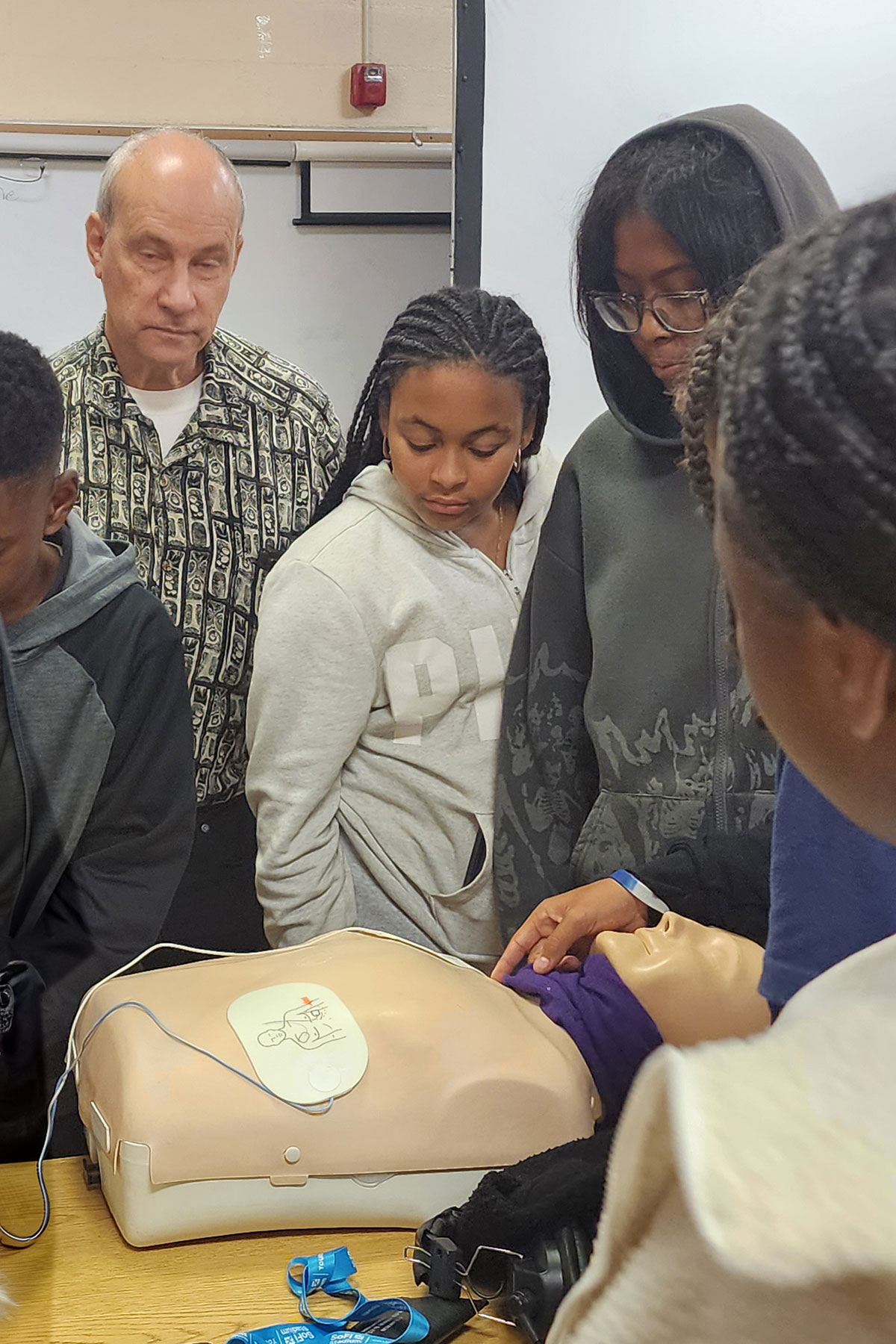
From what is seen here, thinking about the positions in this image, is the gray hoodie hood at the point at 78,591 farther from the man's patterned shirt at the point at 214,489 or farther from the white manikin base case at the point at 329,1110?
the white manikin base case at the point at 329,1110

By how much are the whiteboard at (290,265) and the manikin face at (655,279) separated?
0.21 metres

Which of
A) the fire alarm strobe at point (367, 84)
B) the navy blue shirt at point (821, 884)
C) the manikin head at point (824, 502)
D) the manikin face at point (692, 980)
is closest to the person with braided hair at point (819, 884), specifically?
the navy blue shirt at point (821, 884)

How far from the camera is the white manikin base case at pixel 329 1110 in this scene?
921 millimetres

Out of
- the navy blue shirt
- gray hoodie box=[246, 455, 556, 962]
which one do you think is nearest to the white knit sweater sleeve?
gray hoodie box=[246, 455, 556, 962]

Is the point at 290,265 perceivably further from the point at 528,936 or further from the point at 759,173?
the point at 528,936

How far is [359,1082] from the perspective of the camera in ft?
3.18

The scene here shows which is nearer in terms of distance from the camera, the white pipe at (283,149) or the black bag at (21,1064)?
the black bag at (21,1064)

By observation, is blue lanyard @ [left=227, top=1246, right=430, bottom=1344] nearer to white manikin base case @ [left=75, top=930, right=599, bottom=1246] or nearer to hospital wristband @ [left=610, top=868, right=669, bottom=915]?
white manikin base case @ [left=75, top=930, right=599, bottom=1246]

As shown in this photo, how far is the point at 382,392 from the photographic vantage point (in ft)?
4.22

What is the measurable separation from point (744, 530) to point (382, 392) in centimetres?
94

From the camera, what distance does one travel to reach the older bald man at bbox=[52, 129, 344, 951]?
121 centimetres

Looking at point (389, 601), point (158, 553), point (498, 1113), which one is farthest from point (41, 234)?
point (498, 1113)

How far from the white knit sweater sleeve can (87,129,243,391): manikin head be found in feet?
0.81

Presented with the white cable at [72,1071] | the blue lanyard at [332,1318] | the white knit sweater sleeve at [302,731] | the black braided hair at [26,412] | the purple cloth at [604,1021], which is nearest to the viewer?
the blue lanyard at [332,1318]
